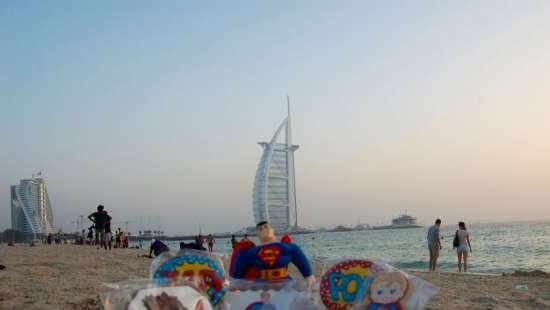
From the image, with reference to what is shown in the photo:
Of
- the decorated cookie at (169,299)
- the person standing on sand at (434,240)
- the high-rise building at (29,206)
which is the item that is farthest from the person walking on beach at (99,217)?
the high-rise building at (29,206)

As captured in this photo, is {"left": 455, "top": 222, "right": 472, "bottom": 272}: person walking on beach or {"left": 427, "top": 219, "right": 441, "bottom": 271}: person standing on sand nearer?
{"left": 427, "top": 219, "right": 441, "bottom": 271}: person standing on sand

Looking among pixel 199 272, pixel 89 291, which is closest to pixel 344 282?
pixel 199 272

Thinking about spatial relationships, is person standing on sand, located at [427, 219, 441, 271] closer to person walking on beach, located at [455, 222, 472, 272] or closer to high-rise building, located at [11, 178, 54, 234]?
person walking on beach, located at [455, 222, 472, 272]

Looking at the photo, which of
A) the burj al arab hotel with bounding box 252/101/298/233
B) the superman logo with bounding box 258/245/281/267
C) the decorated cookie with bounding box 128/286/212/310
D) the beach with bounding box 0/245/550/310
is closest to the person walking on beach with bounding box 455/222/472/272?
the beach with bounding box 0/245/550/310

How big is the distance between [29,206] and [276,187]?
4673 centimetres

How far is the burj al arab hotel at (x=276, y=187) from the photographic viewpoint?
291 feet

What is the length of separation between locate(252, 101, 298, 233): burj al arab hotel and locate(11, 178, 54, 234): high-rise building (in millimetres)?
41299

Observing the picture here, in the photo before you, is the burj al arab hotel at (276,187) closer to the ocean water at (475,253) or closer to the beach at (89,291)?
the ocean water at (475,253)

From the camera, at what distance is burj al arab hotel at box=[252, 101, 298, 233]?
88688mm

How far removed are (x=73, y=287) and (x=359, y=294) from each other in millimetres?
4713

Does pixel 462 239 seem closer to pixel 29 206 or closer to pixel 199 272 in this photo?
pixel 199 272

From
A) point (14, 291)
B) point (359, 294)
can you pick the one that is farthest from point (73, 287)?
point (359, 294)

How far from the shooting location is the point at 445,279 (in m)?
11.9

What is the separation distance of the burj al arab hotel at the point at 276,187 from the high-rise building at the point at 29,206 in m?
41.3
